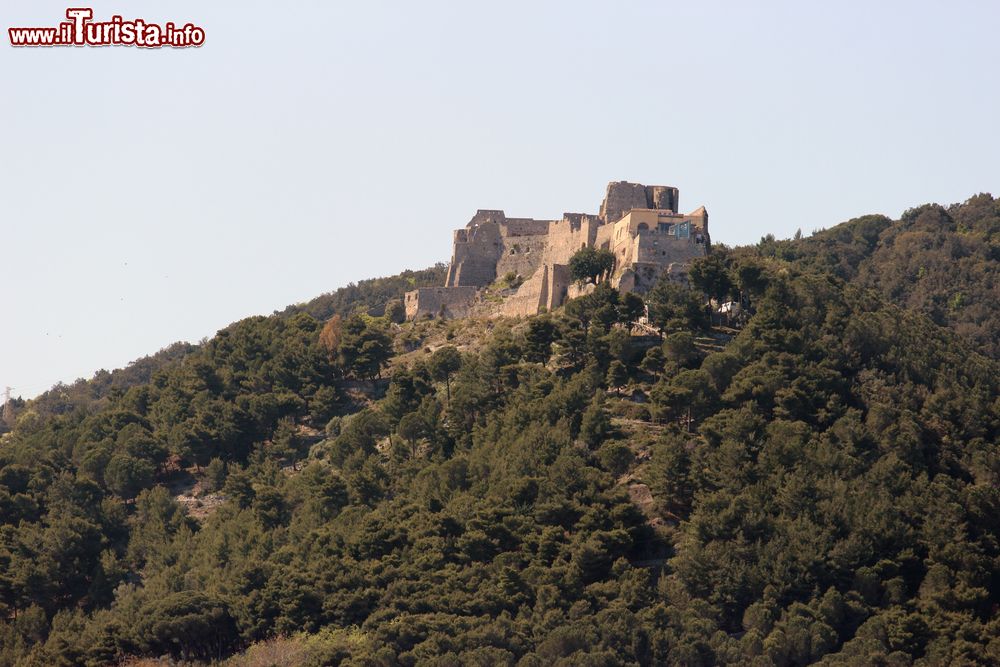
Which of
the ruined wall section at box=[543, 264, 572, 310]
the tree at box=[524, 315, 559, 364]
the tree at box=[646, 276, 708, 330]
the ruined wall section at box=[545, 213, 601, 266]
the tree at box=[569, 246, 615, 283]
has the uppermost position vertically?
the ruined wall section at box=[545, 213, 601, 266]

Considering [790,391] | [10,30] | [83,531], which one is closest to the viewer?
[10,30]

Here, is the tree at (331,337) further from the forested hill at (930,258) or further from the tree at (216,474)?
the forested hill at (930,258)

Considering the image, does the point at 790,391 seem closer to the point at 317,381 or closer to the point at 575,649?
the point at 575,649

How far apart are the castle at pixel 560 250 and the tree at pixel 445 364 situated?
5.28 metres

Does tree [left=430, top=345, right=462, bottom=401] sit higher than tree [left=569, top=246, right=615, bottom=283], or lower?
lower

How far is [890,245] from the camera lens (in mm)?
111375

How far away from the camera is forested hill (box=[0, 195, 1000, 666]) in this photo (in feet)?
166

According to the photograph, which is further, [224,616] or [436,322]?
[436,322]

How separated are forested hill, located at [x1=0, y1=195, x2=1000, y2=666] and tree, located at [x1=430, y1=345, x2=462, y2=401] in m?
0.11

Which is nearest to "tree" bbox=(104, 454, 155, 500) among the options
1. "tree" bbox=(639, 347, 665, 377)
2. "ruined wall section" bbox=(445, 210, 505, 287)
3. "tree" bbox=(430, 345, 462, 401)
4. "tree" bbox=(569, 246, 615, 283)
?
"tree" bbox=(430, 345, 462, 401)

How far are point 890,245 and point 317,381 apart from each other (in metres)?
52.4

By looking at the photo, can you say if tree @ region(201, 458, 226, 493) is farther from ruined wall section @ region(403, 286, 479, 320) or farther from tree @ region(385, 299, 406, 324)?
tree @ region(385, 299, 406, 324)

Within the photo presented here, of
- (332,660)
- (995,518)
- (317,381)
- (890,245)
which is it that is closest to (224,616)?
(332,660)

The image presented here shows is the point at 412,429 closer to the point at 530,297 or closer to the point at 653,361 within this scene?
the point at 653,361
